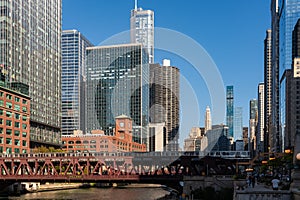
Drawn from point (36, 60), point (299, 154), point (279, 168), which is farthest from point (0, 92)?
point (299, 154)

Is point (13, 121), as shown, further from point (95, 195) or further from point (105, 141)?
point (95, 195)

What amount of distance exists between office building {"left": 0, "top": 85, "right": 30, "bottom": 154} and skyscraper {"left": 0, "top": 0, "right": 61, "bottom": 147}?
10217 millimetres

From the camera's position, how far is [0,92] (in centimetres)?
13288

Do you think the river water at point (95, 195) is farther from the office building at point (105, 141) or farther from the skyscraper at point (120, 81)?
the office building at point (105, 141)

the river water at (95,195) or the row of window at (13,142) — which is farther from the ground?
the row of window at (13,142)

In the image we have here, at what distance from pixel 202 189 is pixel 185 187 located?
13.6 feet

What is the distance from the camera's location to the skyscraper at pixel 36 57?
516 ft

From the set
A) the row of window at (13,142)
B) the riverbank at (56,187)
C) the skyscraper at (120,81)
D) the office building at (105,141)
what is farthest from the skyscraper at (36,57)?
the riverbank at (56,187)

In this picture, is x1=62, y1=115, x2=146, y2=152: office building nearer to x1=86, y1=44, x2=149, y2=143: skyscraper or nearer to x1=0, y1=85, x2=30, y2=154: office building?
x1=86, y1=44, x2=149, y2=143: skyscraper

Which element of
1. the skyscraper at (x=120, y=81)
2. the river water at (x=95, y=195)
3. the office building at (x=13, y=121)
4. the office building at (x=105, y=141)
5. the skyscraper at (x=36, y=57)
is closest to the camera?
the river water at (x=95, y=195)

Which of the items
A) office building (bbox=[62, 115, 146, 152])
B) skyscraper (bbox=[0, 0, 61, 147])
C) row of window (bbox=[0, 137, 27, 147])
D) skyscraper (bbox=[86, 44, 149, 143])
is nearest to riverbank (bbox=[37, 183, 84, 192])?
row of window (bbox=[0, 137, 27, 147])

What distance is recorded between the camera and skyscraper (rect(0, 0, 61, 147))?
157250mm

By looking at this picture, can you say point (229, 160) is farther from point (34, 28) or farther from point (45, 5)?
point (45, 5)

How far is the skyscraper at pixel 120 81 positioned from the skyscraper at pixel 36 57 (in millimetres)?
21955
